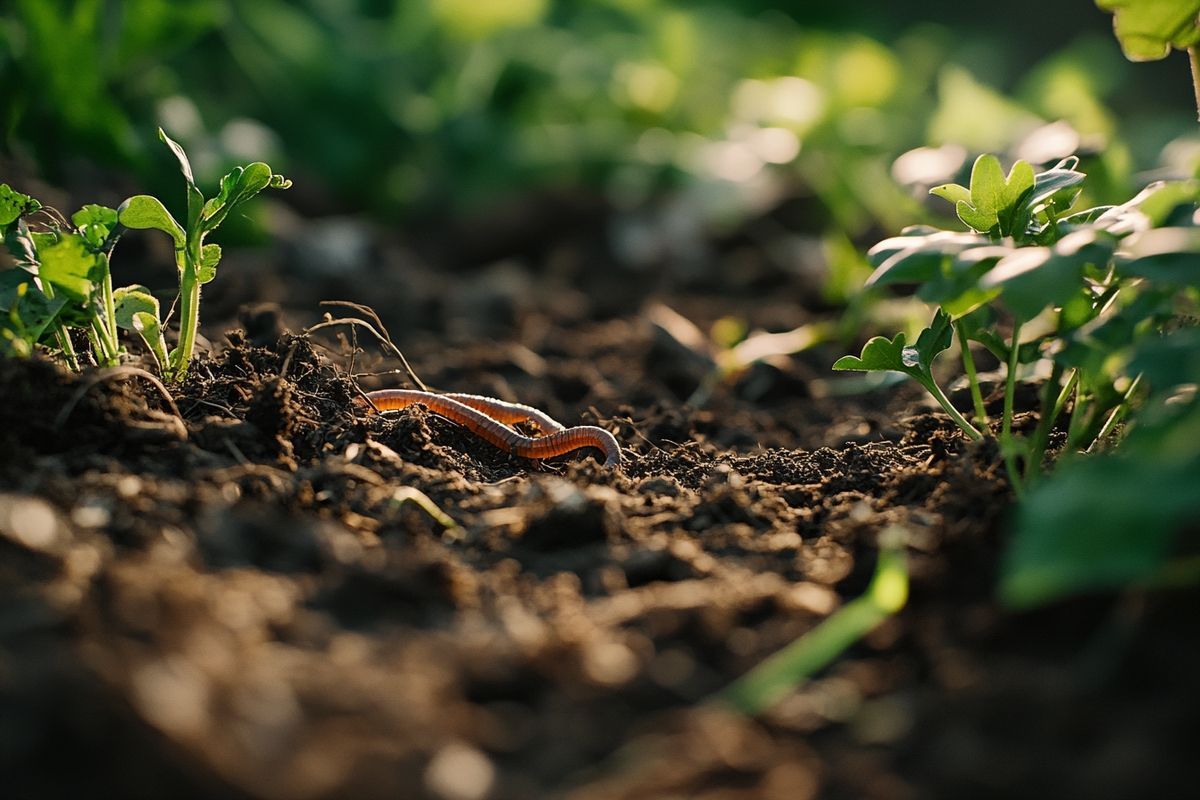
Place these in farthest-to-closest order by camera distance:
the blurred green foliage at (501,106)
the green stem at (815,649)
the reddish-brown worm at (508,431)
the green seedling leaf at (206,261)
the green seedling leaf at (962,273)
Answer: the blurred green foliage at (501,106)
the reddish-brown worm at (508,431)
the green seedling leaf at (206,261)
the green seedling leaf at (962,273)
the green stem at (815,649)

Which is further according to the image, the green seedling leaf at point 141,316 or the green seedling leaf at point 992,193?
the green seedling leaf at point 141,316

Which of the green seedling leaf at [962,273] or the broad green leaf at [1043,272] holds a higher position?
the green seedling leaf at [962,273]

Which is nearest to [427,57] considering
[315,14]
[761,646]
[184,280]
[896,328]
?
[315,14]

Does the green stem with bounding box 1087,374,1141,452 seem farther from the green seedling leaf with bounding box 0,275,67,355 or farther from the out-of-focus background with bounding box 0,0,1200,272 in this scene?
the green seedling leaf with bounding box 0,275,67,355

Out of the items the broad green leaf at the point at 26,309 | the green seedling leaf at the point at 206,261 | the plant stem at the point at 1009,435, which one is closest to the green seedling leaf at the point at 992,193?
the plant stem at the point at 1009,435

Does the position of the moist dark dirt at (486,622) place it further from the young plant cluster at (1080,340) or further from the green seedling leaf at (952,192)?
the green seedling leaf at (952,192)

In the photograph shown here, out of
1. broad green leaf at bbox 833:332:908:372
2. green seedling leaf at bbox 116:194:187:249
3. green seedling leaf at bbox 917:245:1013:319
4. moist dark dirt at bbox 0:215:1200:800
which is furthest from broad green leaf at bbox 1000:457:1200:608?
green seedling leaf at bbox 116:194:187:249
